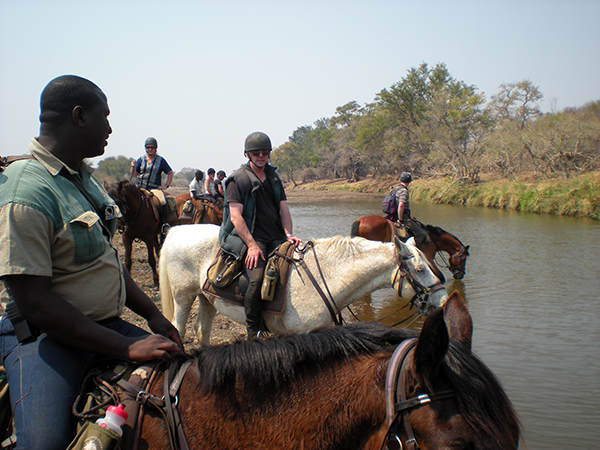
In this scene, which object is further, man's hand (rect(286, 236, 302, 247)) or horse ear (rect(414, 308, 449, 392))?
man's hand (rect(286, 236, 302, 247))

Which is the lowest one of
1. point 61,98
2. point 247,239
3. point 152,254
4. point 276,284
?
point 152,254

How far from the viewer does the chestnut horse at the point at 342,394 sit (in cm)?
120

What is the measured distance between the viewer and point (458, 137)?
3878 centimetres

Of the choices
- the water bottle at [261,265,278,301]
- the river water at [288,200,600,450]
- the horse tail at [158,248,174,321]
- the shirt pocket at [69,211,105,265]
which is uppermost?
the shirt pocket at [69,211,105,265]

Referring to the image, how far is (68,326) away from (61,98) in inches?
33.9

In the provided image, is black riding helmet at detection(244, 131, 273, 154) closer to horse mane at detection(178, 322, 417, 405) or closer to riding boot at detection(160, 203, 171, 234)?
horse mane at detection(178, 322, 417, 405)

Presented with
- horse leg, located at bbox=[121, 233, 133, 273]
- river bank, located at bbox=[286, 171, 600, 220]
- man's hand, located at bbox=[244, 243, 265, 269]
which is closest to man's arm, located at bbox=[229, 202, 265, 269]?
man's hand, located at bbox=[244, 243, 265, 269]

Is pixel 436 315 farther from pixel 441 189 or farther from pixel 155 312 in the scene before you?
pixel 441 189

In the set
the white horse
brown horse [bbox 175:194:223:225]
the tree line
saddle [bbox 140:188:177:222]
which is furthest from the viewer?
the tree line

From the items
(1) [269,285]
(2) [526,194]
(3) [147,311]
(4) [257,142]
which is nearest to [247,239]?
(1) [269,285]

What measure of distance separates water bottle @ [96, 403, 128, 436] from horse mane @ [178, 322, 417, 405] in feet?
0.90

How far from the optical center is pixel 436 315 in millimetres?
1140

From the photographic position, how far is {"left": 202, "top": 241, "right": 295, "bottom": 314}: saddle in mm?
3961

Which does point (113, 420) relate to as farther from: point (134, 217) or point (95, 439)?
point (134, 217)
